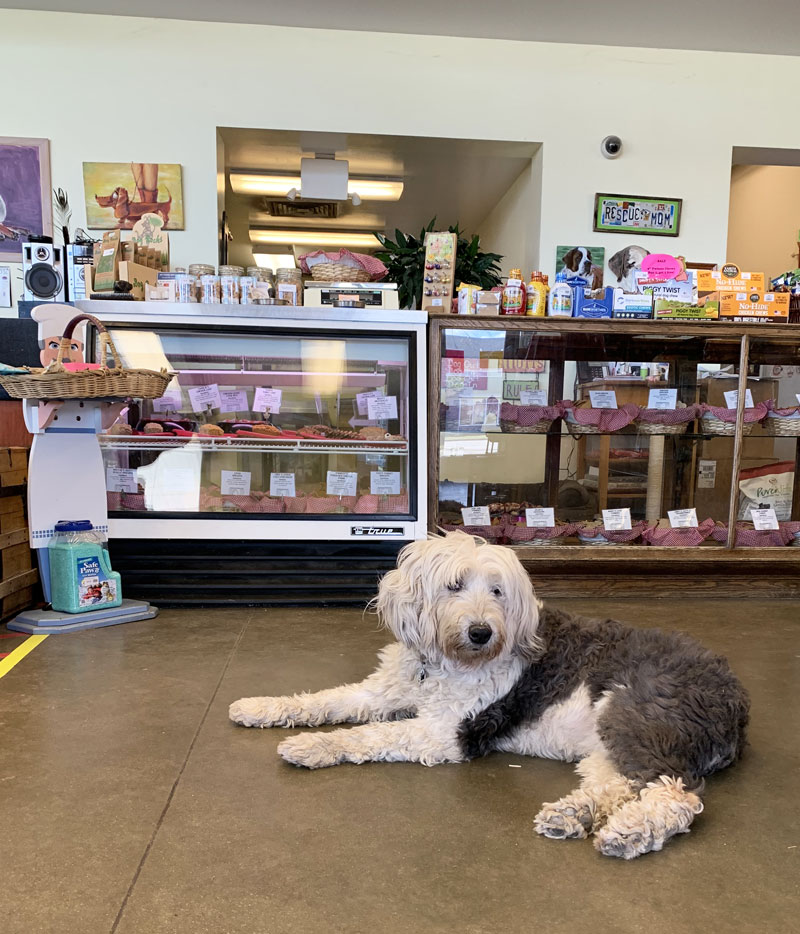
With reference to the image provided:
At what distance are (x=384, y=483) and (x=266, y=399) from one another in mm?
879

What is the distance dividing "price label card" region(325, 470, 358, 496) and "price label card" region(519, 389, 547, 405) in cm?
120

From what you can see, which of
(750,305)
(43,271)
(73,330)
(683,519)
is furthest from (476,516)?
(43,271)

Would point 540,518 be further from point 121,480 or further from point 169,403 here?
point 121,480

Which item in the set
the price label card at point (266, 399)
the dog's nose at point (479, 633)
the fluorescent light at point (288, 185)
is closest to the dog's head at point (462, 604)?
the dog's nose at point (479, 633)

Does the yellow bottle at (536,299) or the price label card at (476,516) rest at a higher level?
the yellow bottle at (536,299)

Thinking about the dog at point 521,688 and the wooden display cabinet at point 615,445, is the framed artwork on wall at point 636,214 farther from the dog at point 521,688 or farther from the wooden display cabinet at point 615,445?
the dog at point 521,688

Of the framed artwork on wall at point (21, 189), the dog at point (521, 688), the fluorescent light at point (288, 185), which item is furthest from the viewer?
the fluorescent light at point (288, 185)

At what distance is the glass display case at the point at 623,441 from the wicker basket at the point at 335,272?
697mm

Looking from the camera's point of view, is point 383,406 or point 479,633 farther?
point 383,406

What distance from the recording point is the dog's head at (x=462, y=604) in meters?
1.89

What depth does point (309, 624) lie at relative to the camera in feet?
11.1

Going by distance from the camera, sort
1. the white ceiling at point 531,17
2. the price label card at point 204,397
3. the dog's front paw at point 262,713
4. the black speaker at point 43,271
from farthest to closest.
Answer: the white ceiling at point 531,17, the price label card at point 204,397, the black speaker at point 43,271, the dog's front paw at point 262,713

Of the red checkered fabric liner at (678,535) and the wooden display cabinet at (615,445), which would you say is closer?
the wooden display cabinet at (615,445)

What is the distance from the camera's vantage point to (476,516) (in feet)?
13.8
